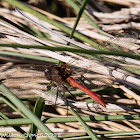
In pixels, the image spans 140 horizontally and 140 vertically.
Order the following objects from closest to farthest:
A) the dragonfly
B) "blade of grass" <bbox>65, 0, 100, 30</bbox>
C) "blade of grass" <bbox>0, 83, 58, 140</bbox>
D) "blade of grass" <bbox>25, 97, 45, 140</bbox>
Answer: "blade of grass" <bbox>0, 83, 58, 140</bbox>, "blade of grass" <bbox>25, 97, 45, 140</bbox>, the dragonfly, "blade of grass" <bbox>65, 0, 100, 30</bbox>

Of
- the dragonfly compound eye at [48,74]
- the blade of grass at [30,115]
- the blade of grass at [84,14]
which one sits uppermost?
the blade of grass at [84,14]

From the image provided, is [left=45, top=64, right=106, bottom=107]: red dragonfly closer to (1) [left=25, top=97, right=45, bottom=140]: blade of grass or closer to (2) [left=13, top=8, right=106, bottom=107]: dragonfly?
(2) [left=13, top=8, right=106, bottom=107]: dragonfly

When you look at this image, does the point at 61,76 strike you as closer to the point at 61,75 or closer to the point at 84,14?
the point at 61,75

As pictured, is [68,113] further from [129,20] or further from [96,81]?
[129,20]

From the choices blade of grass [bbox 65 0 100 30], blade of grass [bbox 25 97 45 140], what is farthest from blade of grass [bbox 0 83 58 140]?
blade of grass [bbox 65 0 100 30]

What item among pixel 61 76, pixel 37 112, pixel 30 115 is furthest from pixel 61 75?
pixel 30 115

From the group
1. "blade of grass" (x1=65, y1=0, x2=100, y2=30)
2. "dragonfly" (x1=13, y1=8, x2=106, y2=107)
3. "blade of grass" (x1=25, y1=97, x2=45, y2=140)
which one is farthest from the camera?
"blade of grass" (x1=65, y1=0, x2=100, y2=30)

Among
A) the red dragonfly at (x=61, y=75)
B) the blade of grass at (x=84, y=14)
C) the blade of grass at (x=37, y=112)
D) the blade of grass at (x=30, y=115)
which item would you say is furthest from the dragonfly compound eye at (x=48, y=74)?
the blade of grass at (x=84, y=14)

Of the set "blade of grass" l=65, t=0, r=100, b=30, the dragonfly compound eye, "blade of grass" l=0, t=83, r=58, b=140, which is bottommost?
"blade of grass" l=0, t=83, r=58, b=140

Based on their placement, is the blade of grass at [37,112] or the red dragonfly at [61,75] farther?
the red dragonfly at [61,75]

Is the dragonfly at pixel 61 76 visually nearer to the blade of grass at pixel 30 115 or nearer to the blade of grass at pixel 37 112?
the blade of grass at pixel 37 112

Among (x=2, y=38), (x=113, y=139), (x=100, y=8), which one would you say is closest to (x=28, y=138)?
(x=113, y=139)
